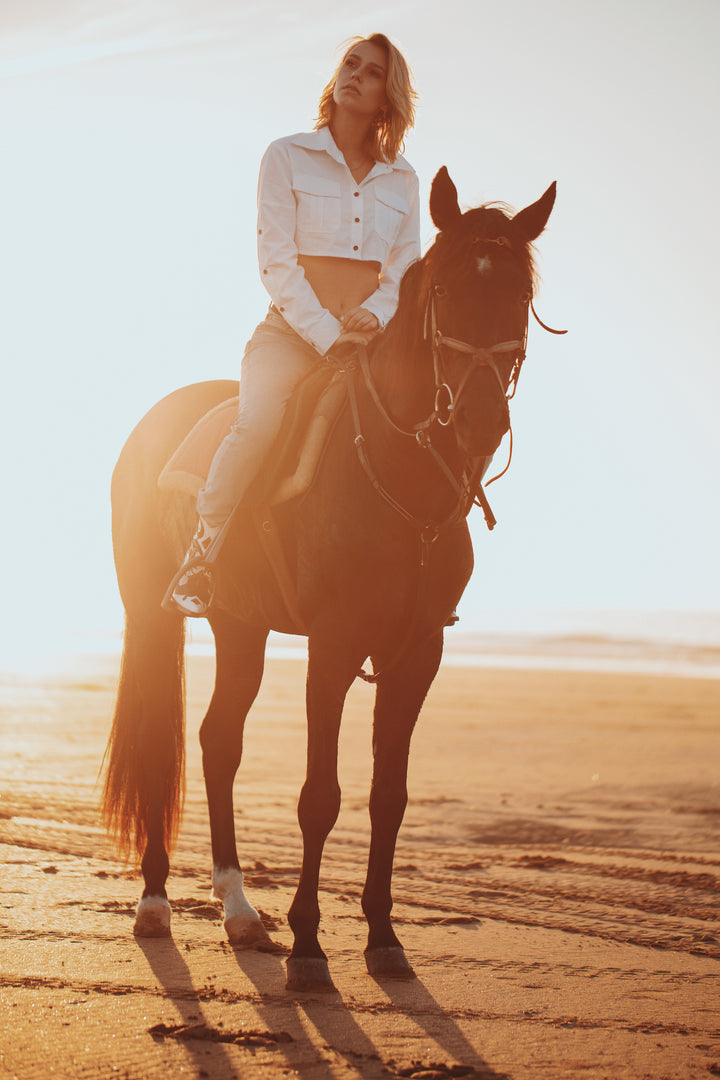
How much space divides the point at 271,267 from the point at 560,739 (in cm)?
851

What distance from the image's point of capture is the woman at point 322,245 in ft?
14.2

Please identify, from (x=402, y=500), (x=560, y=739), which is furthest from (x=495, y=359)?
(x=560, y=739)

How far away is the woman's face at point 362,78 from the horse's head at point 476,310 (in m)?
1.06

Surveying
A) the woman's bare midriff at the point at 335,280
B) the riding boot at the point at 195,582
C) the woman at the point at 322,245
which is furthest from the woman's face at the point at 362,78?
the riding boot at the point at 195,582

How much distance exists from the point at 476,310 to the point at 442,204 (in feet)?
1.76

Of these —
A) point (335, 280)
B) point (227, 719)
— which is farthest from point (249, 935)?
point (335, 280)

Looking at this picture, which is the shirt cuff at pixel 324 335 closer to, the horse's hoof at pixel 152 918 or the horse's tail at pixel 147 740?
the horse's tail at pixel 147 740

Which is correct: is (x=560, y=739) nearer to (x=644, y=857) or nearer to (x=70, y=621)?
(x=644, y=857)

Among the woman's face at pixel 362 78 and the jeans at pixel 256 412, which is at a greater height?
the woman's face at pixel 362 78

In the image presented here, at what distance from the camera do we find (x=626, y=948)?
4.17 m

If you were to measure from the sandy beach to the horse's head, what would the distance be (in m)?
1.88

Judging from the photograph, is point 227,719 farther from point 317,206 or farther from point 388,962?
point 317,206

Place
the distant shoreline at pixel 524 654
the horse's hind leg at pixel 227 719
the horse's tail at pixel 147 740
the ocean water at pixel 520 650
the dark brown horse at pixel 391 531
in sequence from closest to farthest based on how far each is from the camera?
the dark brown horse at pixel 391 531, the horse's hind leg at pixel 227 719, the horse's tail at pixel 147 740, the distant shoreline at pixel 524 654, the ocean water at pixel 520 650

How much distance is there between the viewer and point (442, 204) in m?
3.73
